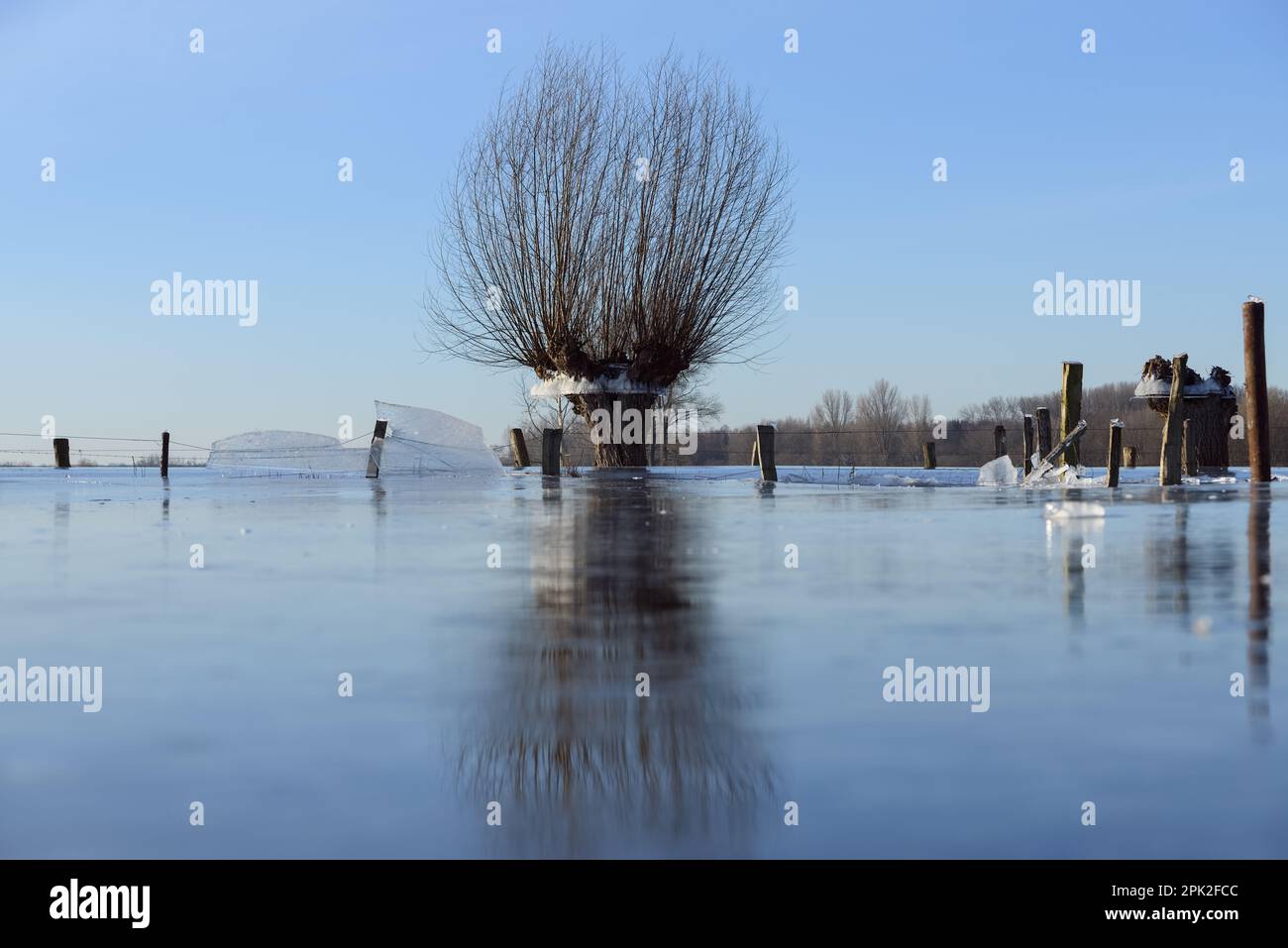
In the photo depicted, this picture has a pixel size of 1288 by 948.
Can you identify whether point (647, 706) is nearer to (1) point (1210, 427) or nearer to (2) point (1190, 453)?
(2) point (1190, 453)

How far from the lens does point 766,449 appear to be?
79.0 ft

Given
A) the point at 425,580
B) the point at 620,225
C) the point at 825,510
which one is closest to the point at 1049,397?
the point at 620,225

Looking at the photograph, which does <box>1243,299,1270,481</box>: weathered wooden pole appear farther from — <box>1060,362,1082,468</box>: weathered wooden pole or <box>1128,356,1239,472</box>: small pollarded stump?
<box>1128,356,1239,472</box>: small pollarded stump

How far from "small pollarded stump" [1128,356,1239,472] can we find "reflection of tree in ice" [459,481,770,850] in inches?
878

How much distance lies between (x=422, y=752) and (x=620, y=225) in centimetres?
3035

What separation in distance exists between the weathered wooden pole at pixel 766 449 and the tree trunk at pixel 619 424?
8.16m

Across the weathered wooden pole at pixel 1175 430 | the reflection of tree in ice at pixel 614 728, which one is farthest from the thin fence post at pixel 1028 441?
the reflection of tree in ice at pixel 614 728

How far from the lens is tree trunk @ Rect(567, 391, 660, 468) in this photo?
3194 cm

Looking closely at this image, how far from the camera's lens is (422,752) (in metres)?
3.05

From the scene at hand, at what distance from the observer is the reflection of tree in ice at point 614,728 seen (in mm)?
2576

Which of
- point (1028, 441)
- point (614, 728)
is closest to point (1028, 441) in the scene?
point (1028, 441)

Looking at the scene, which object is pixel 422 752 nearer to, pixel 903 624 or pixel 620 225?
pixel 903 624

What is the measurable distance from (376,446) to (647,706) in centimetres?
2463

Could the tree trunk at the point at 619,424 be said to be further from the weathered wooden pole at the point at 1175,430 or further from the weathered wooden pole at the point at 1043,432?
the weathered wooden pole at the point at 1175,430
